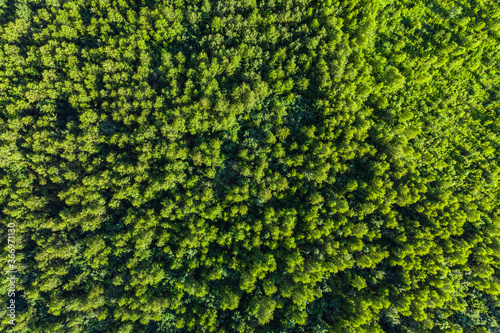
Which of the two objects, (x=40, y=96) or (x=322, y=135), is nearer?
(x=322, y=135)

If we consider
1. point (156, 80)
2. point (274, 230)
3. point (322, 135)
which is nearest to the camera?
point (274, 230)

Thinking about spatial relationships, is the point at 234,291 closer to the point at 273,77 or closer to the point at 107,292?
the point at 107,292

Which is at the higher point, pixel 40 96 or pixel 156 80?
pixel 156 80

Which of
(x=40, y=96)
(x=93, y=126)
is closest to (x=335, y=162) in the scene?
(x=93, y=126)

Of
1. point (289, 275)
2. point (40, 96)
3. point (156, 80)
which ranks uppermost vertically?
point (156, 80)

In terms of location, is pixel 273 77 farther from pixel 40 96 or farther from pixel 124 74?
pixel 40 96

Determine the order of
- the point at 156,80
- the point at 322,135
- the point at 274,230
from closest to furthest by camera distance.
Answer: the point at 274,230 → the point at 322,135 → the point at 156,80
